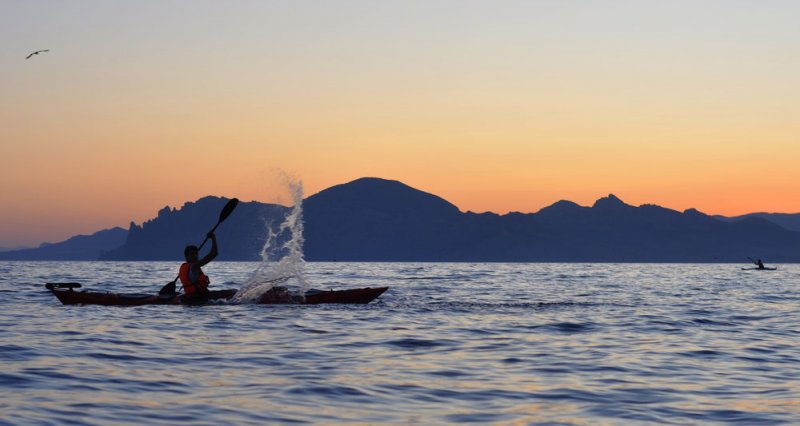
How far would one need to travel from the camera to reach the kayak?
30156mm

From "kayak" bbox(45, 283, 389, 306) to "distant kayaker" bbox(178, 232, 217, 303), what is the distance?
0.33 m

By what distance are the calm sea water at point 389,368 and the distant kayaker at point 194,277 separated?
1139 millimetres

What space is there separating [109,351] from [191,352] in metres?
1.59

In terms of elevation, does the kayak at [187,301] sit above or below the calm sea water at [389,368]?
above

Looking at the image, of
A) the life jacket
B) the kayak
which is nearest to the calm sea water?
the life jacket

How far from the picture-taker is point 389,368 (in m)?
16.1

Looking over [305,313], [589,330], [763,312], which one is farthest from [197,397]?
[763,312]

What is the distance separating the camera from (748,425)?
1147cm

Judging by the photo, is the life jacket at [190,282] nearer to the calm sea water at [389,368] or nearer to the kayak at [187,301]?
the kayak at [187,301]

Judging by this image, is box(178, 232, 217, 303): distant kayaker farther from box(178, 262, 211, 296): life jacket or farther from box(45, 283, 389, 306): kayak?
box(45, 283, 389, 306): kayak

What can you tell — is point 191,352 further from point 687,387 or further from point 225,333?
point 687,387

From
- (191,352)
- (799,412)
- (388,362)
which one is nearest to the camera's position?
(799,412)

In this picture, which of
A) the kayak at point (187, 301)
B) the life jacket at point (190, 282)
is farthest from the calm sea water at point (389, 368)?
the kayak at point (187, 301)

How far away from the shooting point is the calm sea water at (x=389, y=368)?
469 inches
